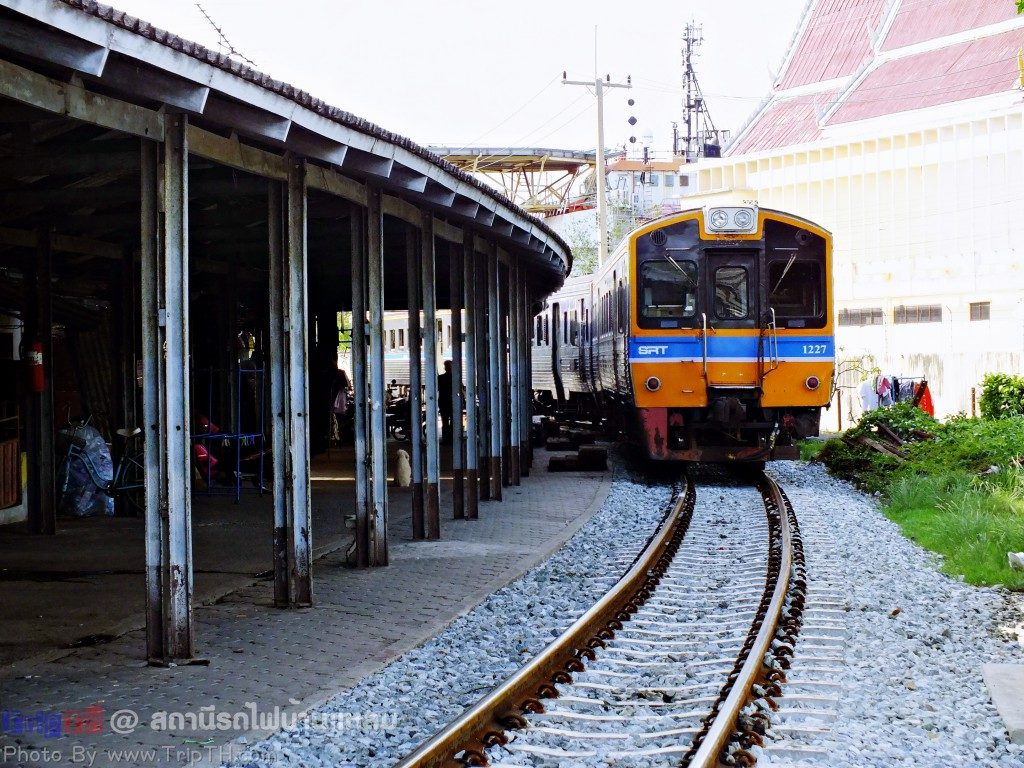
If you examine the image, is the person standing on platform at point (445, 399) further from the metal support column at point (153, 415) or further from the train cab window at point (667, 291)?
the metal support column at point (153, 415)

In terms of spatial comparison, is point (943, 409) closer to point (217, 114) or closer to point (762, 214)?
point (762, 214)

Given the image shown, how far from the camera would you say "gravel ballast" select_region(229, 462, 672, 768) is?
214 inches

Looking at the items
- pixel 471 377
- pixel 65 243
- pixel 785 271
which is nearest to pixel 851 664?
pixel 471 377

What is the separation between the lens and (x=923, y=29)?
55312 mm

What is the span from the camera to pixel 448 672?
6816mm

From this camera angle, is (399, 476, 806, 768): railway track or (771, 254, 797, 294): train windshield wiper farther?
(771, 254, 797, 294): train windshield wiper

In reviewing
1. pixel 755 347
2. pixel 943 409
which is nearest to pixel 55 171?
pixel 755 347

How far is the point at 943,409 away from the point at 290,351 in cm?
2871

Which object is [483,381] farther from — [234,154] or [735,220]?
[234,154]

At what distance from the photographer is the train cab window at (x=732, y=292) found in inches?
623

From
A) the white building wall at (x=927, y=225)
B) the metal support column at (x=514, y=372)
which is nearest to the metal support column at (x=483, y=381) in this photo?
the metal support column at (x=514, y=372)

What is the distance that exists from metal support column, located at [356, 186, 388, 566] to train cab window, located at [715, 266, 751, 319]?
6509 mm

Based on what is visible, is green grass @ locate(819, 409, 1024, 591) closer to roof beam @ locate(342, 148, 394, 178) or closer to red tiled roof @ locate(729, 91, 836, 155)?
roof beam @ locate(342, 148, 394, 178)

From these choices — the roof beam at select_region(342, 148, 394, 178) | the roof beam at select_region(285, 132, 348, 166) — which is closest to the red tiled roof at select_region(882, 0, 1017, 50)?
the roof beam at select_region(342, 148, 394, 178)
